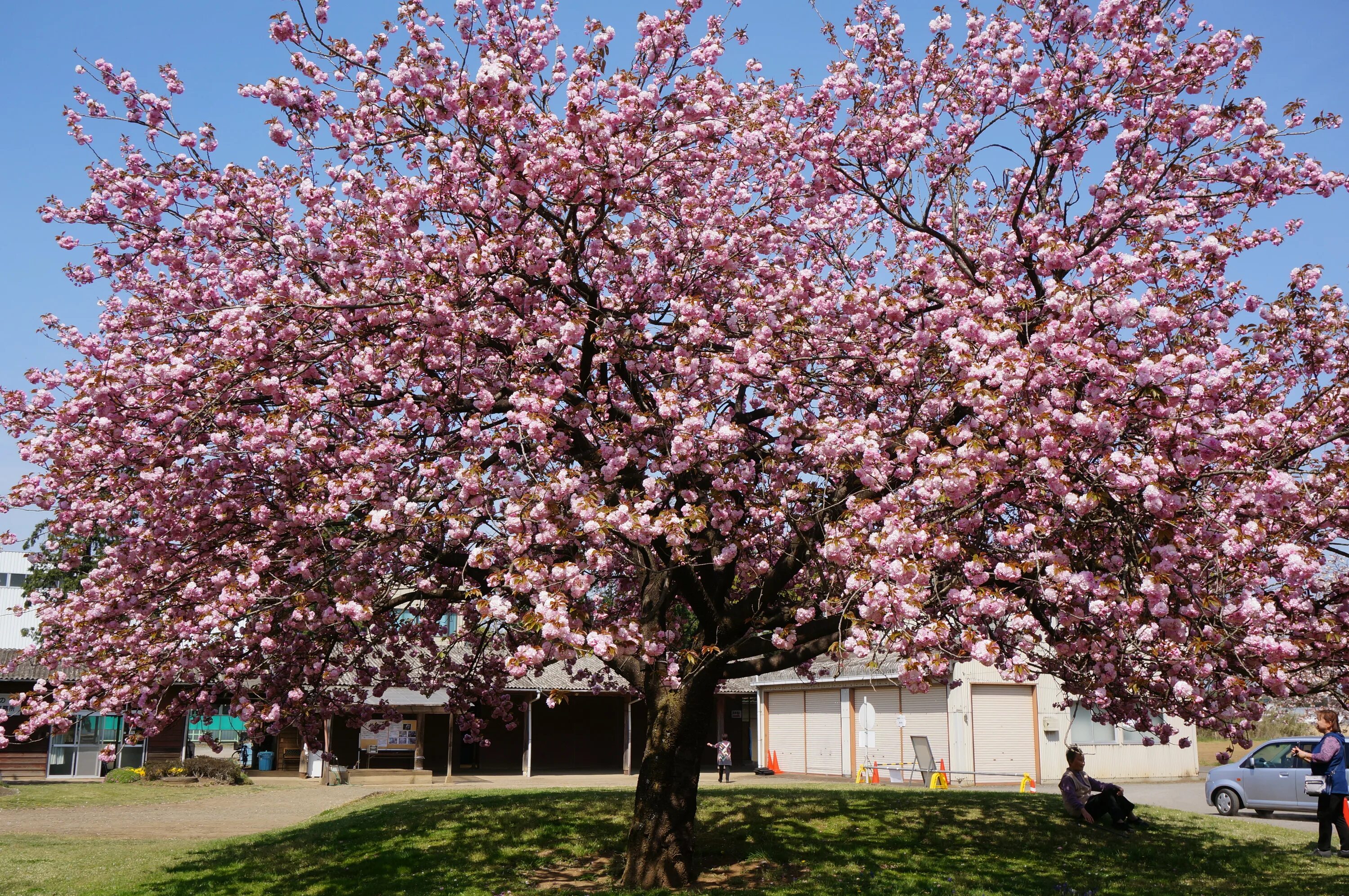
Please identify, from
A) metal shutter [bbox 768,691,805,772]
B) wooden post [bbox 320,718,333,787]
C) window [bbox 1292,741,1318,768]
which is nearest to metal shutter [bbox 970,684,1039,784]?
metal shutter [bbox 768,691,805,772]

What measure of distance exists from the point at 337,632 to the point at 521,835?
3973mm

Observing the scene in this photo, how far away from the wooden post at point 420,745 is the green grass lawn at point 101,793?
5916 millimetres

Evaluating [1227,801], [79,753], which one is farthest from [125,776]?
[1227,801]

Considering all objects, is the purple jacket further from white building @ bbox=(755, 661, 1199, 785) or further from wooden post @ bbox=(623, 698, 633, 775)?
wooden post @ bbox=(623, 698, 633, 775)

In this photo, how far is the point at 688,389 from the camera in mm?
9648

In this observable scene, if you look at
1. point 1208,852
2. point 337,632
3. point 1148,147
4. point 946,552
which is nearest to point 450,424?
point 337,632

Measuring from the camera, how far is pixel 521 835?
42.2ft

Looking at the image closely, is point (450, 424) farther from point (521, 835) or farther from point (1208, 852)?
point (1208, 852)

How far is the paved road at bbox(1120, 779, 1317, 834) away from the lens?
17312 millimetres

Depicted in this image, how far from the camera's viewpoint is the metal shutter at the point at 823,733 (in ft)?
108

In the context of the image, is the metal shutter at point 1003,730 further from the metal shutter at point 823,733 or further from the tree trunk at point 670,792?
the tree trunk at point 670,792

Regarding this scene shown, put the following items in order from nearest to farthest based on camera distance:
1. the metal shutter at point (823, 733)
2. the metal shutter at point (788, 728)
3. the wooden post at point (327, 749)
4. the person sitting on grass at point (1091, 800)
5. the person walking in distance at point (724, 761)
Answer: the person sitting on grass at point (1091, 800)
the person walking in distance at point (724, 761)
the wooden post at point (327, 749)
the metal shutter at point (823, 733)
the metal shutter at point (788, 728)

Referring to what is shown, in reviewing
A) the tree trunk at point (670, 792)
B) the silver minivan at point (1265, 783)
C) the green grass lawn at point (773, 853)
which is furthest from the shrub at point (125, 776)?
the silver minivan at point (1265, 783)

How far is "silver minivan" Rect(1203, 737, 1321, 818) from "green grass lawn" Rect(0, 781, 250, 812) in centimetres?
2348
